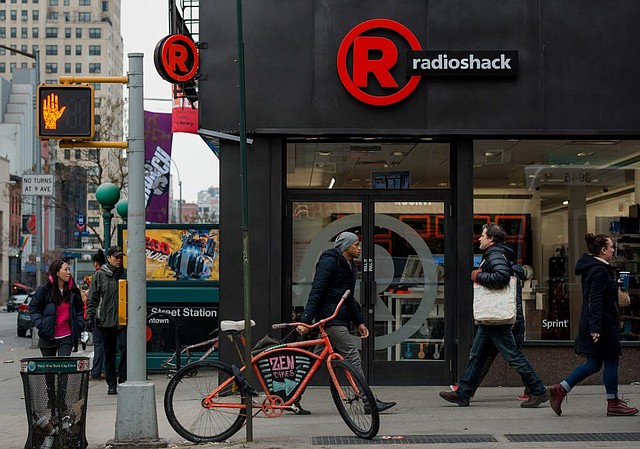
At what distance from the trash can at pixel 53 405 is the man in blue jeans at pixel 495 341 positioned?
12.9 ft

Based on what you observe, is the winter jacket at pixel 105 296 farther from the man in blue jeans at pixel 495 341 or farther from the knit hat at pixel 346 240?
the man in blue jeans at pixel 495 341

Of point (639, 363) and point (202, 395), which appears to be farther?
point (639, 363)

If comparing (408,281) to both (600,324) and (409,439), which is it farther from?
(409,439)

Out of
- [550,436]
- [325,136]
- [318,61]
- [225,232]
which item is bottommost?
[550,436]

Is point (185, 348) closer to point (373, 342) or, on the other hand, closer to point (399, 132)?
point (373, 342)

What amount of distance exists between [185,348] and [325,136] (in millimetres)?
4596

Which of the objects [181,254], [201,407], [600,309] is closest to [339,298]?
[201,407]

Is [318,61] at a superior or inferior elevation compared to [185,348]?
superior

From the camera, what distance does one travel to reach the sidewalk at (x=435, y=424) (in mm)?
8961

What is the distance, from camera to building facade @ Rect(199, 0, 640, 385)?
1217cm

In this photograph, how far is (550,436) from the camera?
912cm

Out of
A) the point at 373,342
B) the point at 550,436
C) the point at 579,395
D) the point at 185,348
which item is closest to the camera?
the point at 550,436

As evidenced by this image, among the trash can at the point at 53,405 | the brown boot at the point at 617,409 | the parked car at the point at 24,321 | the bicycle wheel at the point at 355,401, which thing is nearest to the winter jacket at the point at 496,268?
the brown boot at the point at 617,409

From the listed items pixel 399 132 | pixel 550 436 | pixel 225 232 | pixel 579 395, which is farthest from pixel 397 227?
pixel 550 436
